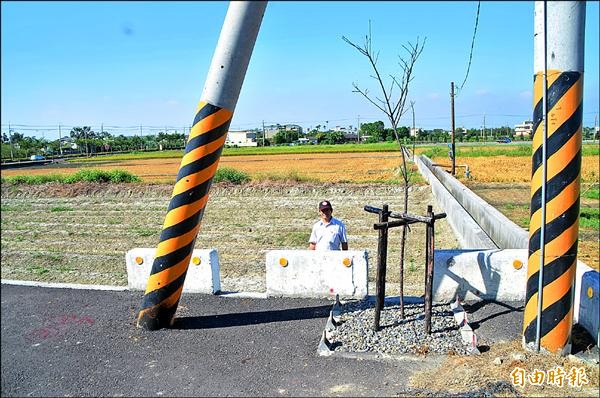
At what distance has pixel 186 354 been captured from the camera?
5164mm

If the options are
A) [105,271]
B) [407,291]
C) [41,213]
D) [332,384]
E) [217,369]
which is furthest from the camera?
[41,213]

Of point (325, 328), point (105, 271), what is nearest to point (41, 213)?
point (105, 271)

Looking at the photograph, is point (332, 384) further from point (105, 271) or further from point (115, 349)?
point (105, 271)

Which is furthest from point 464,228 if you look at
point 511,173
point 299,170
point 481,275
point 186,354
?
point 299,170

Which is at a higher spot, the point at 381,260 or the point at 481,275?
the point at 381,260

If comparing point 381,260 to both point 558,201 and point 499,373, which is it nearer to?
point 499,373

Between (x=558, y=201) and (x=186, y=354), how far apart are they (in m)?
3.82

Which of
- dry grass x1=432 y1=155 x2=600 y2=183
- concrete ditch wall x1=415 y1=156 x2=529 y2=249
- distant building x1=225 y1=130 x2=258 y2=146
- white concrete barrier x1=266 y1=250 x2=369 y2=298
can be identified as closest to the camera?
white concrete barrier x1=266 y1=250 x2=369 y2=298

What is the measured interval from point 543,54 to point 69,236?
1367 centimetres

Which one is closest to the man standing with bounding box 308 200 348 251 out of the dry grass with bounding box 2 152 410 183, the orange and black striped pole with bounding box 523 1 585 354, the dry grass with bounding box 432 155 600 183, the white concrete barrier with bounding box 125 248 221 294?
the white concrete barrier with bounding box 125 248 221 294

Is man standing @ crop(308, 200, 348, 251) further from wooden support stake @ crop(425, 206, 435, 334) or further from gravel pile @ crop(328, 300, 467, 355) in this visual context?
wooden support stake @ crop(425, 206, 435, 334)

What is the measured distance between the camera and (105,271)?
1048 cm

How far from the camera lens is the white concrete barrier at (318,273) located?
21.6 feet

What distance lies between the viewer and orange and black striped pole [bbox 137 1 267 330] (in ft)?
17.0
